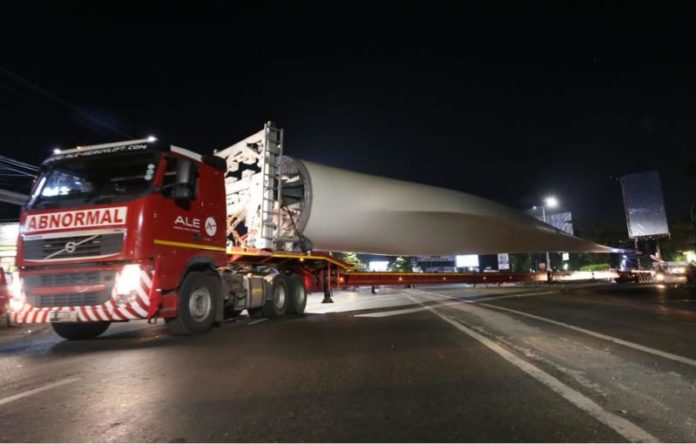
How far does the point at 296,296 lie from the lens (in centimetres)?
1280

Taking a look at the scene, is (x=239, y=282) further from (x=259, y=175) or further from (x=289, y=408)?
(x=289, y=408)

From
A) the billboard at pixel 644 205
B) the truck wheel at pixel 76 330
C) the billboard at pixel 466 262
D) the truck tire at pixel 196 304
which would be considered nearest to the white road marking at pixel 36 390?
the truck tire at pixel 196 304

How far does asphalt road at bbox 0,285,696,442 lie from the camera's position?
11.0 ft

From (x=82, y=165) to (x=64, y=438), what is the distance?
20.4 ft

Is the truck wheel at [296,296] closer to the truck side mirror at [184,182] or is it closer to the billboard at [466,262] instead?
the truck side mirror at [184,182]

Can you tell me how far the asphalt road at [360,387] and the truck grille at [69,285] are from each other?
2.45 feet

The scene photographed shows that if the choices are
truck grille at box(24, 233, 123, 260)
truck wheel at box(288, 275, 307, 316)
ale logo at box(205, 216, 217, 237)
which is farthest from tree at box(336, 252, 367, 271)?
truck grille at box(24, 233, 123, 260)

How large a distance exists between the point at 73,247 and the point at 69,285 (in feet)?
1.92

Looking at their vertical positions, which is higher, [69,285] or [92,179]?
[92,179]

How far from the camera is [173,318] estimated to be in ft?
26.6

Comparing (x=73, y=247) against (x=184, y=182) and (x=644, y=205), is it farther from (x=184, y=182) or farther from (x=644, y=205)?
(x=644, y=205)

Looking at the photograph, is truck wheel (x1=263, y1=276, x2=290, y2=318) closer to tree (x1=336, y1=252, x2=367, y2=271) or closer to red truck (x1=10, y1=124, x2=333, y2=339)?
red truck (x1=10, y1=124, x2=333, y2=339)

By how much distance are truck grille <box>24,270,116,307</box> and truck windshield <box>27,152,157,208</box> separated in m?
1.15

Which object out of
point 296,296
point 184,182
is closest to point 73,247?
point 184,182
